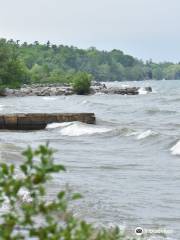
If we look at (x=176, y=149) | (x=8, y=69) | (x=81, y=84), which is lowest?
(x=81, y=84)

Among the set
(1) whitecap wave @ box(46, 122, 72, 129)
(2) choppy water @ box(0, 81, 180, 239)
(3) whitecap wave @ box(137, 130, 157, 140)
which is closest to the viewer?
(2) choppy water @ box(0, 81, 180, 239)

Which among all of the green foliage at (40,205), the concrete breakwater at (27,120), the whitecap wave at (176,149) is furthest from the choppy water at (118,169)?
the green foliage at (40,205)

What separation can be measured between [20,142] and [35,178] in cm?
2773

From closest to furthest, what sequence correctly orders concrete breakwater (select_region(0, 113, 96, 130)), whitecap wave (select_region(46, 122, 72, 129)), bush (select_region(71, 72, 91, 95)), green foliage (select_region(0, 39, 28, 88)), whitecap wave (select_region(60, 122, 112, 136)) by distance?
1. whitecap wave (select_region(60, 122, 112, 136))
2. concrete breakwater (select_region(0, 113, 96, 130))
3. whitecap wave (select_region(46, 122, 72, 129))
4. bush (select_region(71, 72, 91, 95))
5. green foliage (select_region(0, 39, 28, 88))

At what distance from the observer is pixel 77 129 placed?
37969mm

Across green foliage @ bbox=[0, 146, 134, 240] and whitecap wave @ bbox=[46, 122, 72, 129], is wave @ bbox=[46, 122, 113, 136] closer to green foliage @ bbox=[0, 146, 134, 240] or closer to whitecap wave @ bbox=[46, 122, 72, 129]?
whitecap wave @ bbox=[46, 122, 72, 129]

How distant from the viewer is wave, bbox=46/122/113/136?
37375 mm

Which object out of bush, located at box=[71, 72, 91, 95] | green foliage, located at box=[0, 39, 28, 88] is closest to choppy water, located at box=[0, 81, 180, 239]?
bush, located at box=[71, 72, 91, 95]

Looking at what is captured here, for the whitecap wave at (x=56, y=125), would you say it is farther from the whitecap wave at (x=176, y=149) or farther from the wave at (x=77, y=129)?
the whitecap wave at (x=176, y=149)

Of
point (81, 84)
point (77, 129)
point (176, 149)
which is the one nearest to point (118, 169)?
point (176, 149)

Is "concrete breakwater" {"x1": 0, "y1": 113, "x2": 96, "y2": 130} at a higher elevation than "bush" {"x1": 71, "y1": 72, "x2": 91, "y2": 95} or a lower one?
higher

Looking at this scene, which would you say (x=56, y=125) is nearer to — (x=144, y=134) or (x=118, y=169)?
(x=144, y=134)

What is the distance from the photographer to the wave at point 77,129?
37.4m

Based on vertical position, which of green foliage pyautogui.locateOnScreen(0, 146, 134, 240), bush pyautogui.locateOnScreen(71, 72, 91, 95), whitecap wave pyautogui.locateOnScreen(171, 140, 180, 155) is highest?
green foliage pyautogui.locateOnScreen(0, 146, 134, 240)
